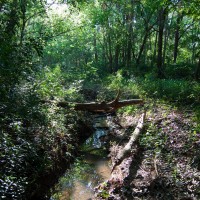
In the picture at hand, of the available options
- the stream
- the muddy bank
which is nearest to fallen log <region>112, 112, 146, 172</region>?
the stream

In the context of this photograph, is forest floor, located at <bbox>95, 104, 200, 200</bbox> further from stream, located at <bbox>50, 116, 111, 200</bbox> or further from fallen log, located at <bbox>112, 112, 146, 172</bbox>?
stream, located at <bbox>50, 116, 111, 200</bbox>

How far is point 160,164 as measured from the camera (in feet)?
23.6

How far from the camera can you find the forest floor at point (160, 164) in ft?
19.8

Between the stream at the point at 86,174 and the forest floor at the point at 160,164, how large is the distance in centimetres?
48

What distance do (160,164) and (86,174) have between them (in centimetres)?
262

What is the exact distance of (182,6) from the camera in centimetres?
1013

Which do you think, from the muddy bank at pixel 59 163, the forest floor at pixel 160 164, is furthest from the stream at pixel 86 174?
the forest floor at pixel 160 164

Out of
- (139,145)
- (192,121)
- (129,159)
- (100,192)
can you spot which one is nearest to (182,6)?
(192,121)

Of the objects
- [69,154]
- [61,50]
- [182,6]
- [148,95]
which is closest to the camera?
[69,154]

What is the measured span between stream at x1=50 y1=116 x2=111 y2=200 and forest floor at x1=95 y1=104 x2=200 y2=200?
1.57ft

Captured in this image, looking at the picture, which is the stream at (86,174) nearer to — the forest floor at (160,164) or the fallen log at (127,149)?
the forest floor at (160,164)

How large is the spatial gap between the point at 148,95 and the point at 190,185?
32.0 ft

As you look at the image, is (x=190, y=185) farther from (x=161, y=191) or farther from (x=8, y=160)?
(x=8, y=160)

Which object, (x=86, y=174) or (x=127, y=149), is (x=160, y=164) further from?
(x=86, y=174)
